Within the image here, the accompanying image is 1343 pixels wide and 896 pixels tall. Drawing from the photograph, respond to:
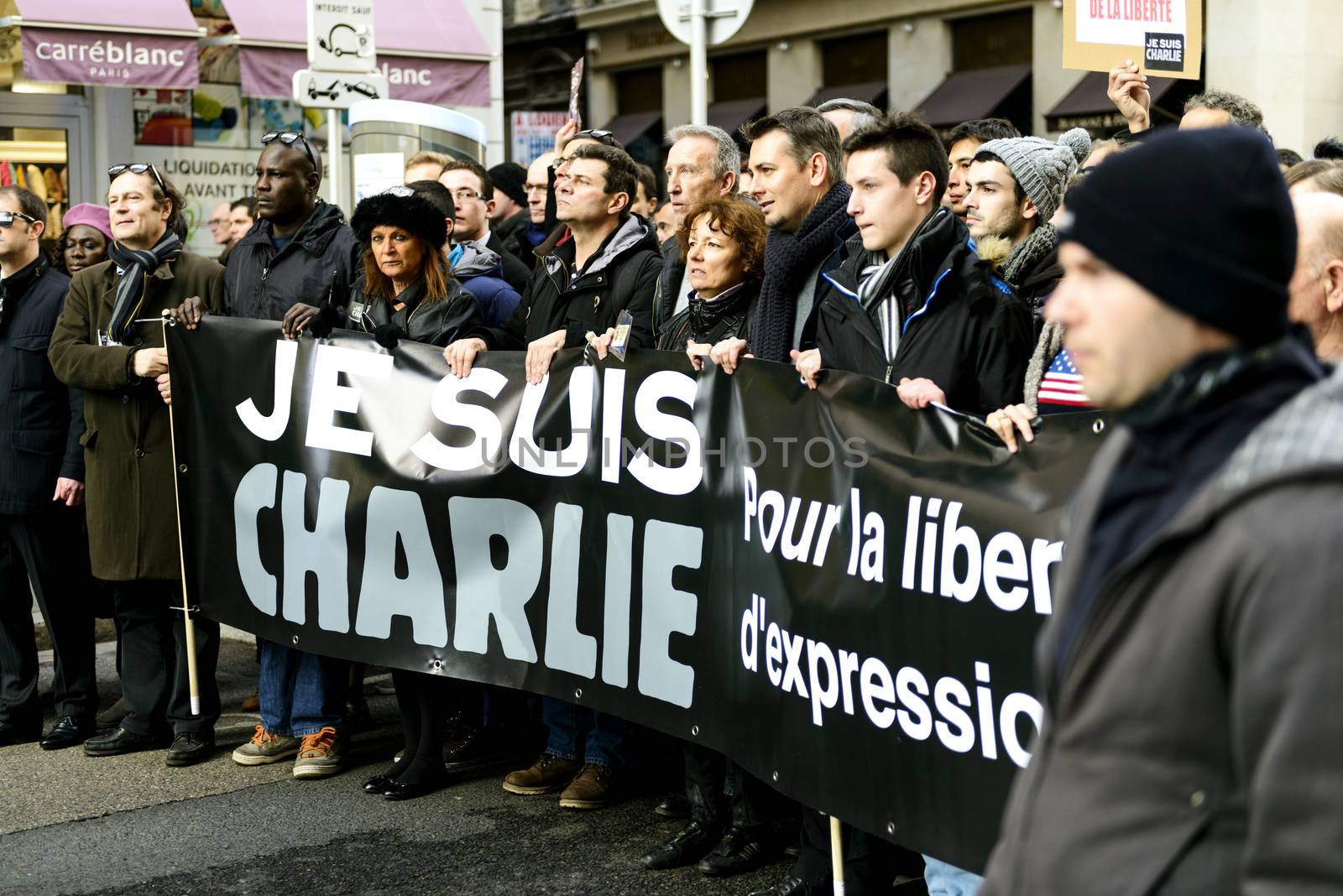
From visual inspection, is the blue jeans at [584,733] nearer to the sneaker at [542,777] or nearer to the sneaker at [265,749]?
the sneaker at [542,777]

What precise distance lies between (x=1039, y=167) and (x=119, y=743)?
4198mm

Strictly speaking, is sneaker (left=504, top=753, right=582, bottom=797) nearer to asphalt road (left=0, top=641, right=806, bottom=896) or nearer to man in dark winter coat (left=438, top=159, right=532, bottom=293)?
asphalt road (left=0, top=641, right=806, bottom=896)

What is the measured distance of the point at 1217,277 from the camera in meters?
1.64

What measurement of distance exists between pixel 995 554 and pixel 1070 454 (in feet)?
0.91

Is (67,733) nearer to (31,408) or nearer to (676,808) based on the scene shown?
(31,408)

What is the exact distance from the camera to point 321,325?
19.8 ft

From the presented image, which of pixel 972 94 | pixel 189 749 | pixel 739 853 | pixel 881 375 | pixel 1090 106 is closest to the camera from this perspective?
pixel 881 375

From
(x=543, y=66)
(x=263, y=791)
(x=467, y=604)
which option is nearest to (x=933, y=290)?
(x=467, y=604)

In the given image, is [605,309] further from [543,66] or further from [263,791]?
[543,66]

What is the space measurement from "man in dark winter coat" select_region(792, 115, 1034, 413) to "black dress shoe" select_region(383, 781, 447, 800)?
2301 millimetres

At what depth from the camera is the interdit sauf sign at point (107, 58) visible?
12.8 metres

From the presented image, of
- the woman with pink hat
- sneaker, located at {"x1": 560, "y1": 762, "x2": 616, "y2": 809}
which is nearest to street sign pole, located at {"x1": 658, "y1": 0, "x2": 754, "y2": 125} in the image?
the woman with pink hat

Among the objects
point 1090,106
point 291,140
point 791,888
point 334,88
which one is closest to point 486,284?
point 291,140

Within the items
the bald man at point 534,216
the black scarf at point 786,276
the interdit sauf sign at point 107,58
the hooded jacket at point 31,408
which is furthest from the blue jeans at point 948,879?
the interdit sauf sign at point 107,58
